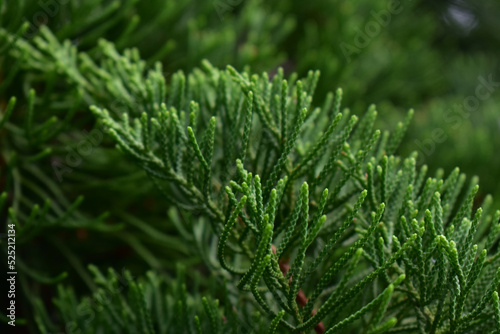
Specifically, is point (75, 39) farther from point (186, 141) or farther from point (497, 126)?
point (497, 126)

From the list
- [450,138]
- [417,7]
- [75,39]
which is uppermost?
[417,7]

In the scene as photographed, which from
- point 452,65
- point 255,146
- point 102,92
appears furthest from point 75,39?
point 452,65

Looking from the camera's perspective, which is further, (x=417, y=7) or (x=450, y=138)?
(x=417, y=7)

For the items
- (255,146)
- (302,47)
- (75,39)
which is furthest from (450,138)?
(75,39)

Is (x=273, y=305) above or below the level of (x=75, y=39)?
below

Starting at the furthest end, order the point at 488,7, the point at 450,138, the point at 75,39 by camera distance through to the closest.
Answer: the point at 488,7
the point at 450,138
the point at 75,39

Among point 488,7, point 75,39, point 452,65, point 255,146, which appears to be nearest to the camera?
point 255,146

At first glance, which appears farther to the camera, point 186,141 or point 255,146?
point 255,146

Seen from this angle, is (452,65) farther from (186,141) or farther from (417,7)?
(186,141)

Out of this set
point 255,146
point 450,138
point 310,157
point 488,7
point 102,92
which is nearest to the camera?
point 310,157

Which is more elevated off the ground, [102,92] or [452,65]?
[452,65]
